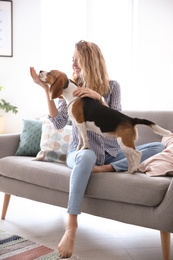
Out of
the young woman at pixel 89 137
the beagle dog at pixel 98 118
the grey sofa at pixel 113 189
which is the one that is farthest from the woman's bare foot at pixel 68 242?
the beagle dog at pixel 98 118

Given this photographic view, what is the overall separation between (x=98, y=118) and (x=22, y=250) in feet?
2.61

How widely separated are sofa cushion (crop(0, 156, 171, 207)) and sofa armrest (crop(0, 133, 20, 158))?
29cm

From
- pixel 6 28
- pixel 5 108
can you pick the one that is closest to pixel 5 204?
pixel 5 108

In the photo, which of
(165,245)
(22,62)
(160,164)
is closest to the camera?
(165,245)

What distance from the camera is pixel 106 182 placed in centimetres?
197

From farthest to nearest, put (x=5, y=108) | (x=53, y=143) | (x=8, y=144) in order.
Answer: (x=5, y=108) → (x=8, y=144) → (x=53, y=143)

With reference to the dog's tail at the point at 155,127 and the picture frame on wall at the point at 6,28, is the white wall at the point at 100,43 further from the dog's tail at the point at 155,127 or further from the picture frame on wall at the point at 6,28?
the dog's tail at the point at 155,127

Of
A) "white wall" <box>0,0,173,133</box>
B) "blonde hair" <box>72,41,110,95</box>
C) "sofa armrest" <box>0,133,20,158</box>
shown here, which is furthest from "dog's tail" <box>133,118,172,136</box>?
"white wall" <box>0,0,173,133</box>

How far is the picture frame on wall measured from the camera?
3.97 meters

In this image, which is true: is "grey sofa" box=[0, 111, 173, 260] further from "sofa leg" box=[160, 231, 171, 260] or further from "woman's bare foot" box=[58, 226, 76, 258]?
"woman's bare foot" box=[58, 226, 76, 258]

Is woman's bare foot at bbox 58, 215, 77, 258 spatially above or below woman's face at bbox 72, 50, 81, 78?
below

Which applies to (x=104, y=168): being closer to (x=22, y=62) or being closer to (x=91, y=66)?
(x=91, y=66)

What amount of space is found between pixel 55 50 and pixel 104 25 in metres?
0.57

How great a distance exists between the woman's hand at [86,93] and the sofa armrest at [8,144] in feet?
2.83
